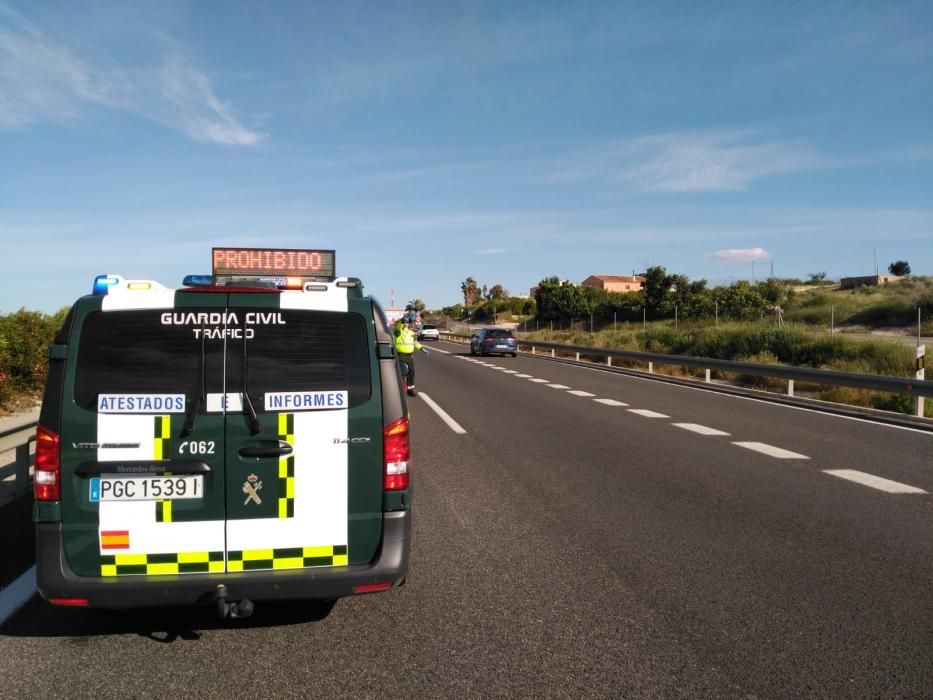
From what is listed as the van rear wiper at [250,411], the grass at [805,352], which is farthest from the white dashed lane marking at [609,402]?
the van rear wiper at [250,411]

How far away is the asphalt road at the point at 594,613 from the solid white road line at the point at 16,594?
18 centimetres

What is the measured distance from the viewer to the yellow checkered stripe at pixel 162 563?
Result: 4008 mm

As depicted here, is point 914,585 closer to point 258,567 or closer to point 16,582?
point 258,567

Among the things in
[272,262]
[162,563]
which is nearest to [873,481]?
[162,563]

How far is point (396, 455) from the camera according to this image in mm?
4289

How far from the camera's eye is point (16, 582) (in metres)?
5.22

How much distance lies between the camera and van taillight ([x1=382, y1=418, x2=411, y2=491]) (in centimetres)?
425

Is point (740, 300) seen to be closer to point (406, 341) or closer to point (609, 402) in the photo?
point (609, 402)

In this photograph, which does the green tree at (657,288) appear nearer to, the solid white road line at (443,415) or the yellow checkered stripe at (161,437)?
the solid white road line at (443,415)

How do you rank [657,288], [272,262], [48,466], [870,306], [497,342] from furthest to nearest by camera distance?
[657,288] < [870,306] < [497,342] < [272,262] < [48,466]

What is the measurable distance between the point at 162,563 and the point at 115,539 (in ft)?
0.83

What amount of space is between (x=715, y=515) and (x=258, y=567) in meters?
4.25

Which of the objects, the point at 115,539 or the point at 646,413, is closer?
the point at 115,539

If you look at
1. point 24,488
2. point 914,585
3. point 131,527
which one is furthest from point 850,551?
point 24,488
